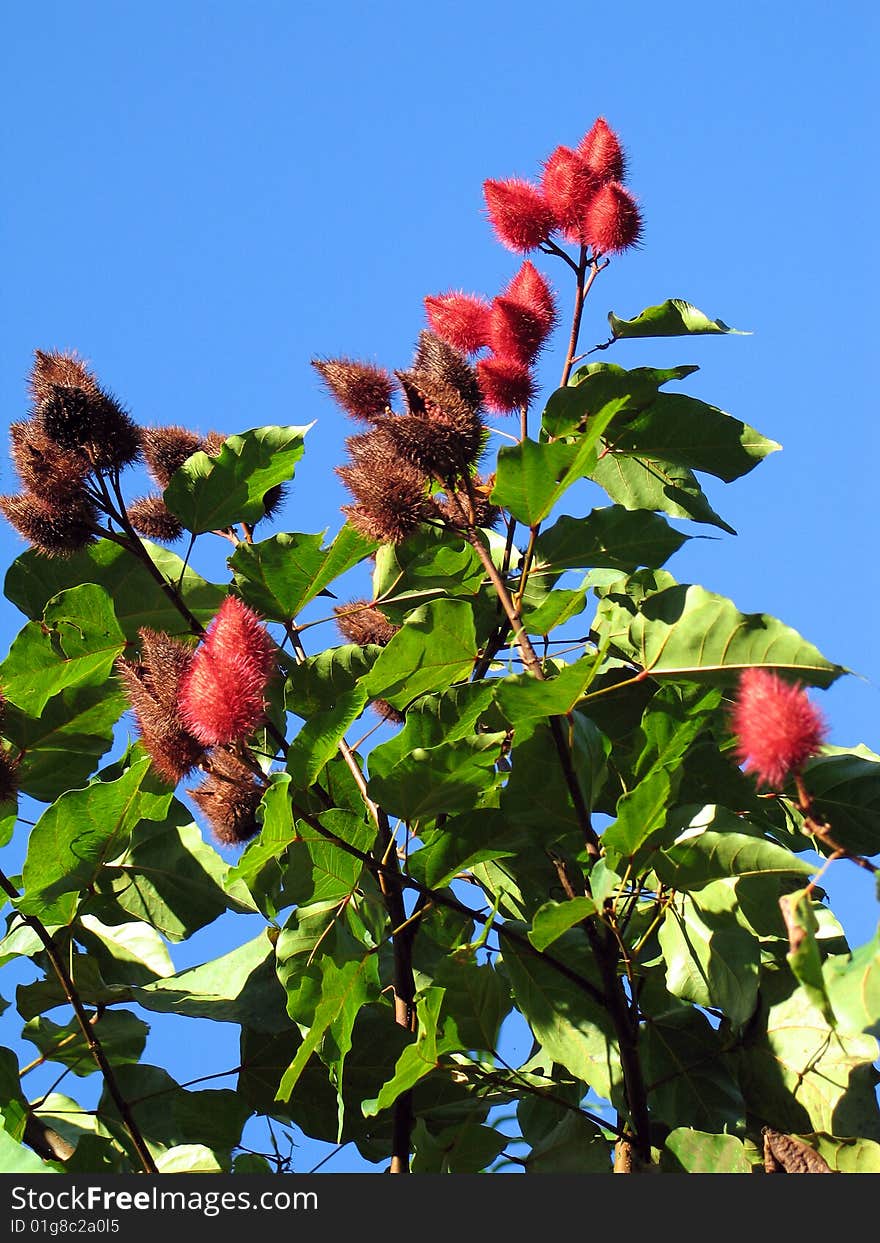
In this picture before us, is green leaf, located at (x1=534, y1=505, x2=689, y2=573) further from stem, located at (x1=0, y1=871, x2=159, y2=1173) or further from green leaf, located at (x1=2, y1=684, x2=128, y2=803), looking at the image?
stem, located at (x1=0, y1=871, x2=159, y2=1173)

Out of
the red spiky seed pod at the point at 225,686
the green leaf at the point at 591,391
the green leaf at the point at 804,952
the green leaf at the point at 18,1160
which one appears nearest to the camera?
the green leaf at the point at 804,952

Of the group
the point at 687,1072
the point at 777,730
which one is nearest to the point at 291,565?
the point at 687,1072

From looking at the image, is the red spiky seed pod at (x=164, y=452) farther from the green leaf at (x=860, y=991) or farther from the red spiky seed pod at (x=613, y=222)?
the green leaf at (x=860, y=991)

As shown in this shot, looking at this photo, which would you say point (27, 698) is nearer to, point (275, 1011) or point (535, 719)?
point (275, 1011)

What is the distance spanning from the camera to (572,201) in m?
2.97

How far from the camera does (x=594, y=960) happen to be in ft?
8.59

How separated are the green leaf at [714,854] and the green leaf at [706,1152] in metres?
0.40

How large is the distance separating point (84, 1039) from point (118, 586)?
0.93 metres

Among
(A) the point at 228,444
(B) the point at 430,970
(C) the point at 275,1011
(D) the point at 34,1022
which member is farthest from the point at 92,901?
(A) the point at 228,444

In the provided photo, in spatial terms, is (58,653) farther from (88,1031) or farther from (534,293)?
(534,293)

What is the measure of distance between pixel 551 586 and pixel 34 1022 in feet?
4.72

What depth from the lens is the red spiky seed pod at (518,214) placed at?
2.98m

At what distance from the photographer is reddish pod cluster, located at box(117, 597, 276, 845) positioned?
2082mm

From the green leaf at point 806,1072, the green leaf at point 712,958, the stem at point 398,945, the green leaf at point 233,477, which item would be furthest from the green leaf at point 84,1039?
the green leaf at point 806,1072
